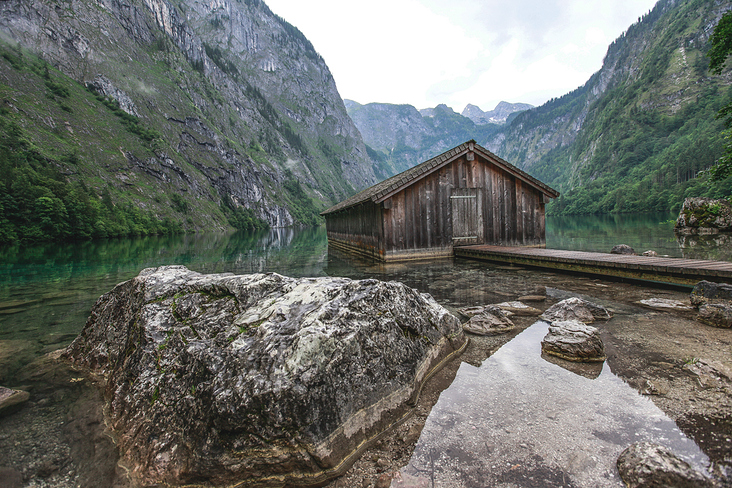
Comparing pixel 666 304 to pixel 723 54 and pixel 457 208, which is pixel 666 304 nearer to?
pixel 457 208

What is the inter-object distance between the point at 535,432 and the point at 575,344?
2013 mm

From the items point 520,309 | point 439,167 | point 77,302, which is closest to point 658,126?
point 439,167

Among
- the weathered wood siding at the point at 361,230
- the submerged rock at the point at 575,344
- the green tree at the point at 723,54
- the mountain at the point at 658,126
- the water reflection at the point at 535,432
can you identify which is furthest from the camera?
the mountain at the point at 658,126

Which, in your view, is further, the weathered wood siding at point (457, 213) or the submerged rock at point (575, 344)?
the weathered wood siding at point (457, 213)

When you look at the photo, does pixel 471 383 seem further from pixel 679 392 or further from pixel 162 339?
pixel 162 339

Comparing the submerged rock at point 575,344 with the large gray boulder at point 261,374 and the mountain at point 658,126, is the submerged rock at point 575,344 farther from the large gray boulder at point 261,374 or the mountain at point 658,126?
the mountain at point 658,126

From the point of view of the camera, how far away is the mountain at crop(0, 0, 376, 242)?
47.2 m

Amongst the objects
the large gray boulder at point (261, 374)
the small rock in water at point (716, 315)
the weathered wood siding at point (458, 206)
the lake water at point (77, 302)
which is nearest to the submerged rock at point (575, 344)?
the lake water at point (77, 302)

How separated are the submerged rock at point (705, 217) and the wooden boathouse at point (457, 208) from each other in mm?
14263

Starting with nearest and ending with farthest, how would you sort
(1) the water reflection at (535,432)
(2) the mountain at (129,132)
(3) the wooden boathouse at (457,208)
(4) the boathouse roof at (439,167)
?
(1) the water reflection at (535,432)
(4) the boathouse roof at (439,167)
(3) the wooden boathouse at (457,208)
(2) the mountain at (129,132)

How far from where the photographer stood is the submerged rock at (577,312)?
572 cm

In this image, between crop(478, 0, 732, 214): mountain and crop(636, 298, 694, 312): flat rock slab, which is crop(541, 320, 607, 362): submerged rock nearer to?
crop(636, 298, 694, 312): flat rock slab

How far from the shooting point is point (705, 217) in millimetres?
21328

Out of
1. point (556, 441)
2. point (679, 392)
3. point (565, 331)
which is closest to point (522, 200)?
point (565, 331)
